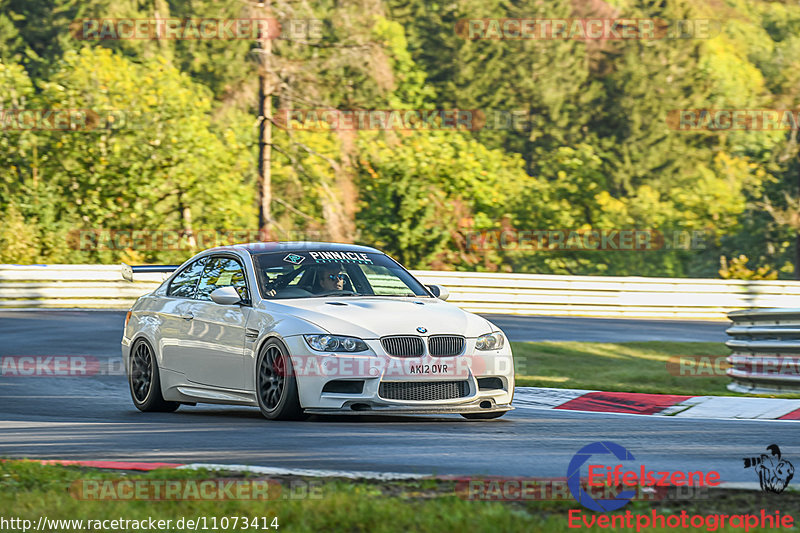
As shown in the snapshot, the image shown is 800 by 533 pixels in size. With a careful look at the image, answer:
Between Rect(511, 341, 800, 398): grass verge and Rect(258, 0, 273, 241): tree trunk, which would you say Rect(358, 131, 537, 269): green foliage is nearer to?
Rect(258, 0, 273, 241): tree trunk

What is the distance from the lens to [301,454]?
778 cm

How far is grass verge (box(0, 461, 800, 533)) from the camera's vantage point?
219 inches

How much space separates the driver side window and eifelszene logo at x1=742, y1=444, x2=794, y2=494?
485cm

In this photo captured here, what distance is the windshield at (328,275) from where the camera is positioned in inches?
419

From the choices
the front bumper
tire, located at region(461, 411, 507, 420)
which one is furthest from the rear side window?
tire, located at region(461, 411, 507, 420)

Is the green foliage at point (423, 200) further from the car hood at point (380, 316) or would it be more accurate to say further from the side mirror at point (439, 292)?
the car hood at point (380, 316)

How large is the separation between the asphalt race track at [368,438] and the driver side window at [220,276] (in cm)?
111

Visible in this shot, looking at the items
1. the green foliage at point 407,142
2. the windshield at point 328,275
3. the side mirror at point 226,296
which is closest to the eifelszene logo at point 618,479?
the windshield at point 328,275

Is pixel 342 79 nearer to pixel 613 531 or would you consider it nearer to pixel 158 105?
pixel 158 105

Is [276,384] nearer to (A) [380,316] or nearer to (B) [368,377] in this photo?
(B) [368,377]

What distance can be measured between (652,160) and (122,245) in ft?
108

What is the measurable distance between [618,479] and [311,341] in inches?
138

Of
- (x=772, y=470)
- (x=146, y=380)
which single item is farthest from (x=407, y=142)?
(x=772, y=470)

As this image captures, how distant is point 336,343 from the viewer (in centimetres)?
958
